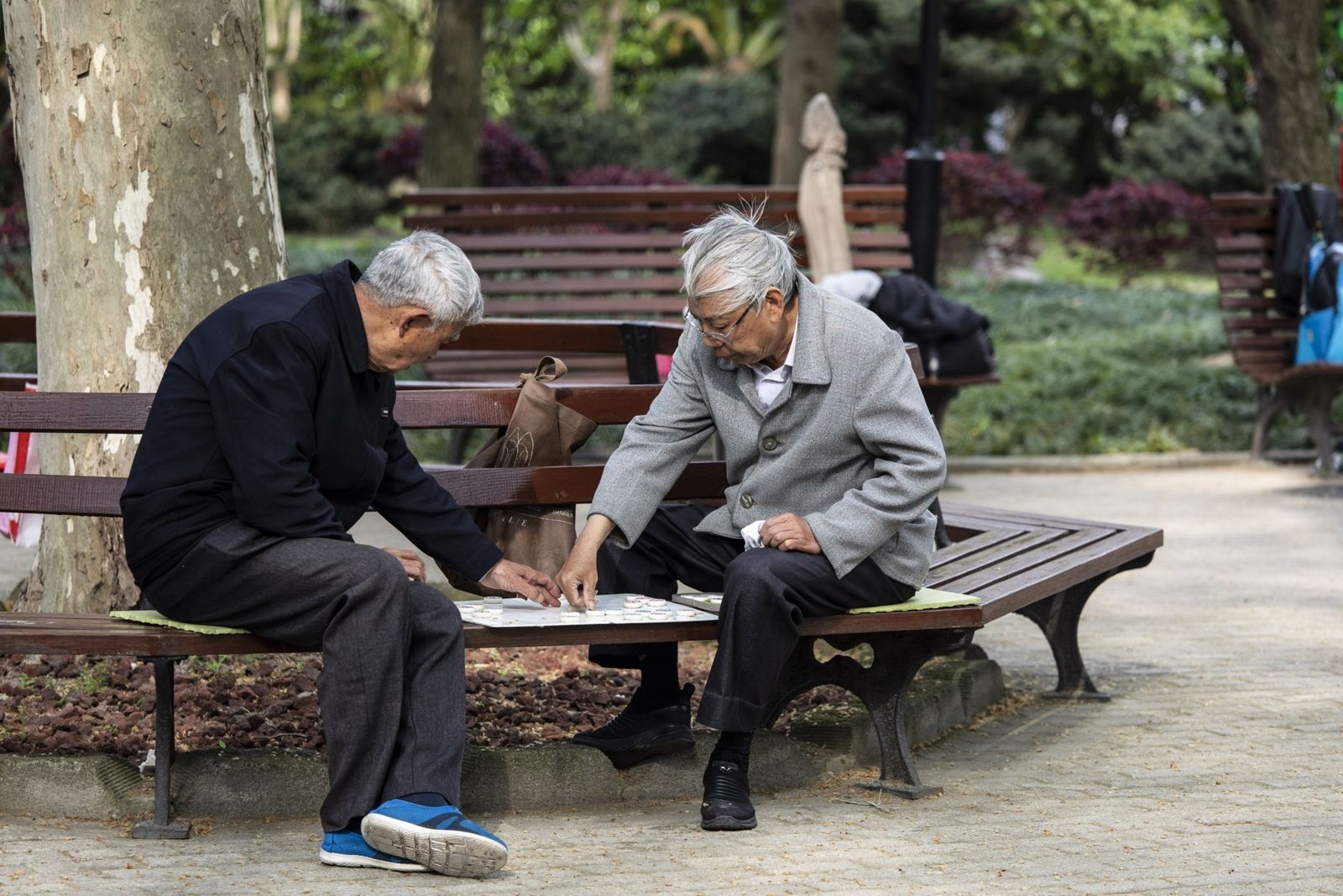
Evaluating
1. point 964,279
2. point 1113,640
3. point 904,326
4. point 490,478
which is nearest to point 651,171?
point 964,279

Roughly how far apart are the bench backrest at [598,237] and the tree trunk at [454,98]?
6.00 m

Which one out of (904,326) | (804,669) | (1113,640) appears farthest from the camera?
(904,326)

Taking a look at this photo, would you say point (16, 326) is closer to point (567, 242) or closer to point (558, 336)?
point (558, 336)

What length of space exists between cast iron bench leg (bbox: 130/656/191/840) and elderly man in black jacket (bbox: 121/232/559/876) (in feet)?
0.60

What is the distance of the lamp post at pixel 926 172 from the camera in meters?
11.4

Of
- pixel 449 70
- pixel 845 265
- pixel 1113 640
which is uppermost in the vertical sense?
pixel 449 70

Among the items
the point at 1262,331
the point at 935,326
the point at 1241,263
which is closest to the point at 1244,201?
the point at 1241,263

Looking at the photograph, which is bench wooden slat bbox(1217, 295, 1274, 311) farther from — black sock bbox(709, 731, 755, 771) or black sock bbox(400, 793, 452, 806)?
black sock bbox(400, 793, 452, 806)

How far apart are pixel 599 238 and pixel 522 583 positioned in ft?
21.0

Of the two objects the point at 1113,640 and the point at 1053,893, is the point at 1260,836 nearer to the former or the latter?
the point at 1053,893

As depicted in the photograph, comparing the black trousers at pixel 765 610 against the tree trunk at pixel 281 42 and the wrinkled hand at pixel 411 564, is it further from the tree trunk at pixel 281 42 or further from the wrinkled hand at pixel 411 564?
the tree trunk at pixel 281 42

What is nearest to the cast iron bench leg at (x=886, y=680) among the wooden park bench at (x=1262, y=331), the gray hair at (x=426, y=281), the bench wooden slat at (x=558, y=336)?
the gray hair at (x=426, y=281)

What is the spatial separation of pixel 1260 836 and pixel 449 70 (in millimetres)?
13845

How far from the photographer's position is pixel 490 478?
466cm
